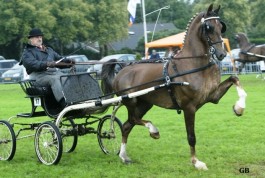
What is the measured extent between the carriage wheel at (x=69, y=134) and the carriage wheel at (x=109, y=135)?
0.48 meters

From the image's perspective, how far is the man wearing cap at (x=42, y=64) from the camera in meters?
8.83

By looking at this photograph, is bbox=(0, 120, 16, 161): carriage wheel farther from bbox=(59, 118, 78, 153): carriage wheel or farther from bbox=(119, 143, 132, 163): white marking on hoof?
bbox=(119, 143, 132, 163): white marking on hoof

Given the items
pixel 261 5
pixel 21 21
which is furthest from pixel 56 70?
pixel 261 5

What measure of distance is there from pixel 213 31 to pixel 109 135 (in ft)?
9.16

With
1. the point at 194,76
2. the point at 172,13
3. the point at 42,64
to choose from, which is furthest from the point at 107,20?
the point at 194,76

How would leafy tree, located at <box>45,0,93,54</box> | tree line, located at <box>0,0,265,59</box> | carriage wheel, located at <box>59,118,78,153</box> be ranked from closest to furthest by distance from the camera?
carriage wheel, located at <box>59,118,78,153</box>, tree line, located at <box>0,0,265,59</box>, leafy tree, located at <box>45,0,93,54</box>

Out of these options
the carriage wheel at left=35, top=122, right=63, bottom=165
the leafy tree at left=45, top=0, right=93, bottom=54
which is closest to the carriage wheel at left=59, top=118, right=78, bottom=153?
the carriage wheel at left=35, top=122, right=63, bottom=165

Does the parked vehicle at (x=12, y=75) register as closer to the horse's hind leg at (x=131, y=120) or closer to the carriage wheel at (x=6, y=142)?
the carriage wheel at (x=6, y=142)

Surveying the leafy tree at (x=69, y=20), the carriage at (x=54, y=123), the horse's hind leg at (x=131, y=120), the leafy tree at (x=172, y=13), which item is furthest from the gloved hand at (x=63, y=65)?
the leafy tree at (x=172, y=13)

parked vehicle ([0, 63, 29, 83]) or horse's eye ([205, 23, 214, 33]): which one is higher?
horse's eye ([205, 23, 214, 33])

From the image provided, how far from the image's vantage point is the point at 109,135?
932 cm

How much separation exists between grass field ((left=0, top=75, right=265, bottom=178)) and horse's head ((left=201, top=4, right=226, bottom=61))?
1.68 m

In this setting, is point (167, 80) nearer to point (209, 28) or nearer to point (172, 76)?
point (172, 76)

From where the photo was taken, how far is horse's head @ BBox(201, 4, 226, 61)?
7.59 metres
